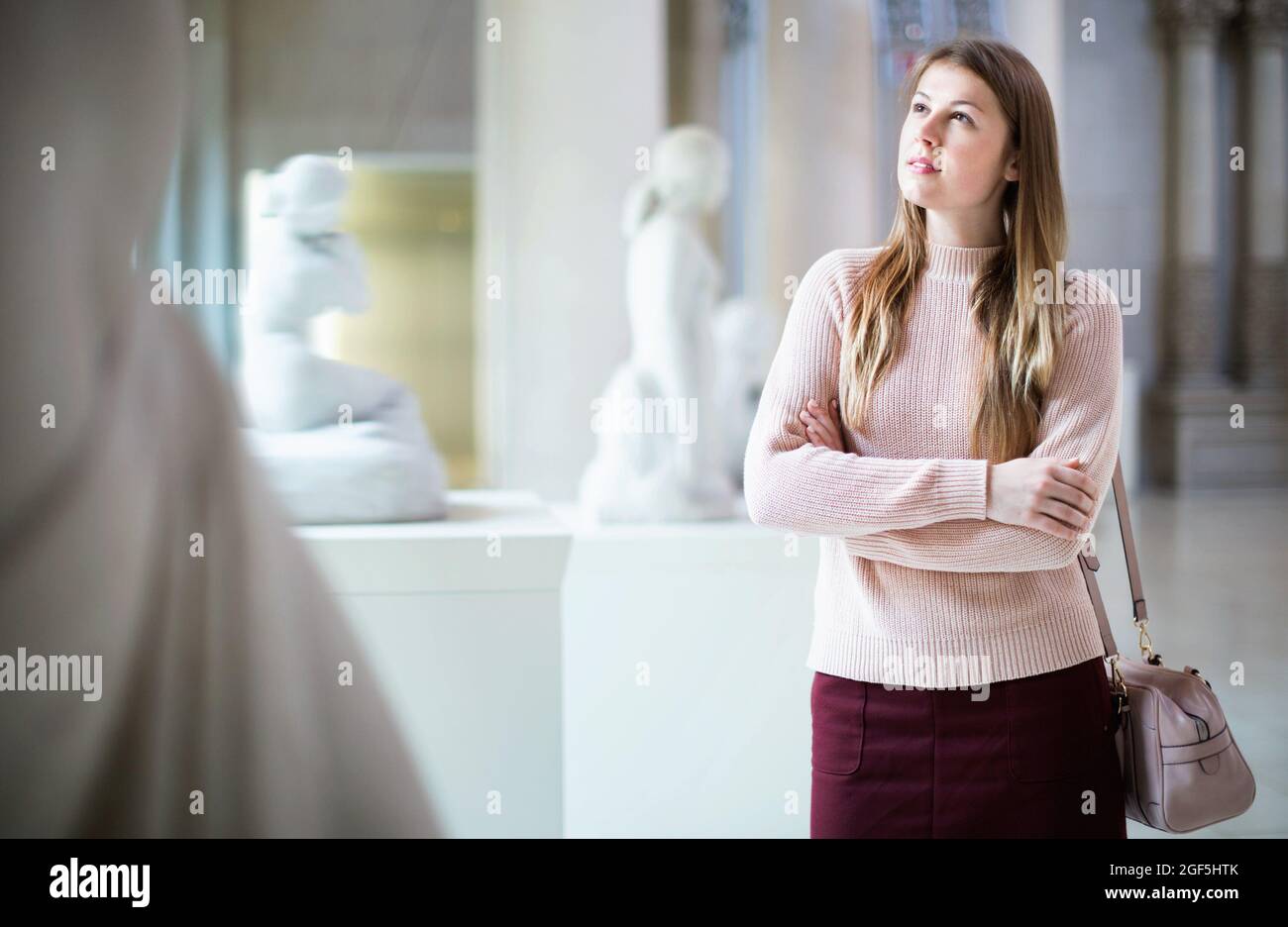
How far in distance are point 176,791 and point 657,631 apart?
10.3ft

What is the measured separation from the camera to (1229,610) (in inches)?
290

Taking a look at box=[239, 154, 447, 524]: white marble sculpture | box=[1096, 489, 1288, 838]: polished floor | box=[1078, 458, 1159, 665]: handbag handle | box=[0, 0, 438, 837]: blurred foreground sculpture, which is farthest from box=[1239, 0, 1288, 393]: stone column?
box=[0, 0, 438, 837]: blurred foreground sculpture

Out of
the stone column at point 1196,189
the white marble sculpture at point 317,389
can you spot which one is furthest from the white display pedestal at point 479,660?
the stone column at point 1196,189

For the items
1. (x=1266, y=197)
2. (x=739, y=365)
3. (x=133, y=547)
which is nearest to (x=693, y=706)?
(x=133, y=547)

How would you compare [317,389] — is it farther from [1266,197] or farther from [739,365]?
[1266,197]

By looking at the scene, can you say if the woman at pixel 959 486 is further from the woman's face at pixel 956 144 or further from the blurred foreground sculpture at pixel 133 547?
the blurred foreground sculpture at pixel 133 547

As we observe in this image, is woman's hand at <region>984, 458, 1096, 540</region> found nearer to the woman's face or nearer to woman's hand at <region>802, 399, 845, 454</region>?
woman's hand at <region>802, 399, 845, 454</region>

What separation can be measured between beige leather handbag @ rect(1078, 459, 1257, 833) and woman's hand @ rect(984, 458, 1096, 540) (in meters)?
0.14

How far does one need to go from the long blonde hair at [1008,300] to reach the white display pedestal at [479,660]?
5.09ft

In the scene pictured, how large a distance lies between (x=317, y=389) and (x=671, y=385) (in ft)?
5.31

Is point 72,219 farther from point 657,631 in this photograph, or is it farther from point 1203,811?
point 657,631

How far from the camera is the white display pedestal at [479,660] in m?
3.23

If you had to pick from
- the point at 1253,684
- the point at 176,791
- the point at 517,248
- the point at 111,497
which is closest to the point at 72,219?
the point at 111,497

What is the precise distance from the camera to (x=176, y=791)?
88 centimetres
